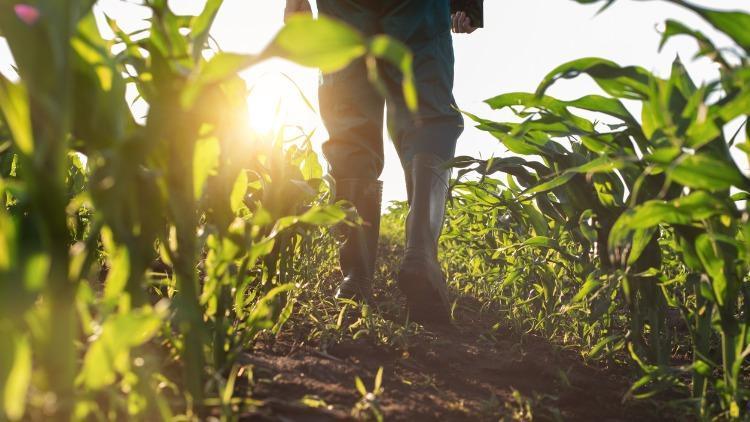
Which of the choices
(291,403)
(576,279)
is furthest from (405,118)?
(291,403)

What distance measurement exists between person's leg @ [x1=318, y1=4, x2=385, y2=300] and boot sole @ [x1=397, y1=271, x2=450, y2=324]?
1.16 feet

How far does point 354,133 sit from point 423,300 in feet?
2.48

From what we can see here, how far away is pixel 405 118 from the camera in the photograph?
221cm

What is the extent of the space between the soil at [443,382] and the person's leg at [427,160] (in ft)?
0.81

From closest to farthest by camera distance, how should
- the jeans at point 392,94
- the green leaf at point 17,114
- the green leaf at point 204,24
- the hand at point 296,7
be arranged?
the green leaf at point 17,114
the green leaf at point 204,24
the jeans at point 392,94
the hand at point 296,7

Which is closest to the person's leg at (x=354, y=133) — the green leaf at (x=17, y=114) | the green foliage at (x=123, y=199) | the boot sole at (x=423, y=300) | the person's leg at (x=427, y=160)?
the person's leg at (x=427, y=160)

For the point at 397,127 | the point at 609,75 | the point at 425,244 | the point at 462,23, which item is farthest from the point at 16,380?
the point at 462,23

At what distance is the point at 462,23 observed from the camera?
8.98 feet

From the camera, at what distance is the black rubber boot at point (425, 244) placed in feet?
5.91

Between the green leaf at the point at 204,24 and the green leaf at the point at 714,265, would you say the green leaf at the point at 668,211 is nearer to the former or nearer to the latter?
the green leaf at the point at 714,265

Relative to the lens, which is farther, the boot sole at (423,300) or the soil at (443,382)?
the boot sole at (423,300)

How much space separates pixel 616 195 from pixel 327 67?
2.75 ft

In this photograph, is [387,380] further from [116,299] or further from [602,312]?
[116,299]

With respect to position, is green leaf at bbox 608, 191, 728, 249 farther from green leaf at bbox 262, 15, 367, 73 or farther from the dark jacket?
the dark jacket
